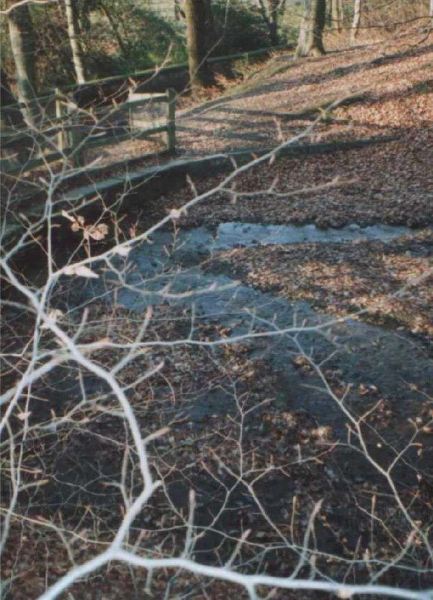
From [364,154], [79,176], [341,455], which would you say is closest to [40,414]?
[341,455]

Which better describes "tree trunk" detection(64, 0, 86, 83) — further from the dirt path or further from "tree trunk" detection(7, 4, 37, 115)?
"tree trunk" detection(7, 4, 37, 115)

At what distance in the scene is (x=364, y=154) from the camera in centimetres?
1554

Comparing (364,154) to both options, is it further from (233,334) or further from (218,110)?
(233,334)

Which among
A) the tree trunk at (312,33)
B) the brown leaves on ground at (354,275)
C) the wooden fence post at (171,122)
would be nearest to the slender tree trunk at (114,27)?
the tree trunk at (312,33)

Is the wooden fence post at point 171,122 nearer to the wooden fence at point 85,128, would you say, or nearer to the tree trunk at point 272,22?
the wooden fence at point 85,128

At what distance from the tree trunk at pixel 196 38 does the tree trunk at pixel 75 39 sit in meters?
3.09

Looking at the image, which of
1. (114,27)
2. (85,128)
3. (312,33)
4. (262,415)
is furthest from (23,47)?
(312,33)

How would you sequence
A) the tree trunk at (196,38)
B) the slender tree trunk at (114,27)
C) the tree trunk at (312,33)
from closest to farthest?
the tree trunk at (196,38), the tree trunk at (312,33), the slender tree trunk at (114,27)

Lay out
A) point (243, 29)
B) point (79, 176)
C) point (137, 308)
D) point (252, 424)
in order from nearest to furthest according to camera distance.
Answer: point (252, 424) < point (137, 308) < point (79, 176) < point (243, 29)

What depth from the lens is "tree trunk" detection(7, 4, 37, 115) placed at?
12992mm

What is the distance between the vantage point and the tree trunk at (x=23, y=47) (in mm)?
12992

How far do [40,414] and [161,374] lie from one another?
136 cm

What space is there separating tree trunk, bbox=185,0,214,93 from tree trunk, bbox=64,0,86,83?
3089mm

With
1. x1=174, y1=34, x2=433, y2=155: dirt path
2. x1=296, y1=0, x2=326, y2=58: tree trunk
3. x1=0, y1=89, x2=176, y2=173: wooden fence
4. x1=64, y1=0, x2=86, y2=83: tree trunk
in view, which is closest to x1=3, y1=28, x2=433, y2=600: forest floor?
x1=0, y1=89, x2=176, y2=173: wooden fence
